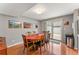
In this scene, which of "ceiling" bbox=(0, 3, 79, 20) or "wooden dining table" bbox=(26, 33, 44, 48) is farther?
"wooden dining table" bbox=(26, 33, 44, 48)

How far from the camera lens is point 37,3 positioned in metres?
1.66

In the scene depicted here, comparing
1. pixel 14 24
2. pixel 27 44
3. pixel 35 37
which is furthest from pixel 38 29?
pixel 14 24

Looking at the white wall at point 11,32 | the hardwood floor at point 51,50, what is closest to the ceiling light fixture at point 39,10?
the white wall at point 11,32

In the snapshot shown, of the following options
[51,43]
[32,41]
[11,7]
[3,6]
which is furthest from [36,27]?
[3,6]

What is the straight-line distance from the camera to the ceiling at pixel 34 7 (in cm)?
163

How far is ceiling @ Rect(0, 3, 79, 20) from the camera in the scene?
163 centimetres

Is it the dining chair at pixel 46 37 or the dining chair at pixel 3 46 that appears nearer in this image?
the dining chair at pixel 3 46

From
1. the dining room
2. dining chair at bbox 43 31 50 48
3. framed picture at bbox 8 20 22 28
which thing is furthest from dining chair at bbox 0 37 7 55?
dining chair at bbox 43 31 50 48

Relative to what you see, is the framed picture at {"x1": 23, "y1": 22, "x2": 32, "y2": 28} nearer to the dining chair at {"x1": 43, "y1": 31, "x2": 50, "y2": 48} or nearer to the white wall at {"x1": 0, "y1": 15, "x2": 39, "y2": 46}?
the white wall at {"x1": 0, "y1": 15, "x2": 39, "y2": 46}

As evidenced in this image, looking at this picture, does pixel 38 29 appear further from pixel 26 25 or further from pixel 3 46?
pixel 3 46

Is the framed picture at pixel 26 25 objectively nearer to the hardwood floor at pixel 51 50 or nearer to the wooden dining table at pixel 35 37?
the wooden dining table at pixel 35 37

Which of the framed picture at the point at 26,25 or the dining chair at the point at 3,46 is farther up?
the framed picture at the point at 26,25

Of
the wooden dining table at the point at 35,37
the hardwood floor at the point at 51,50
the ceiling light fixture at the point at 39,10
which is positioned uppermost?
the ceiling light fixture at the point at 39,10

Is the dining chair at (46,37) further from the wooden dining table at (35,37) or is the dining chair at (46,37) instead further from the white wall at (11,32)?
the white wall at (11,32)
